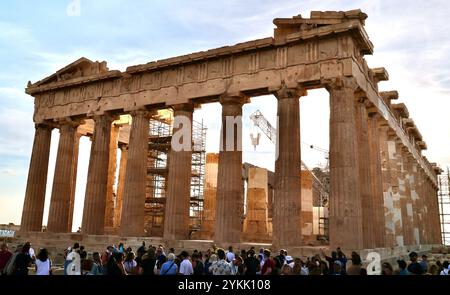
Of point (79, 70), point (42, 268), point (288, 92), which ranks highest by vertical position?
point (79, 70)

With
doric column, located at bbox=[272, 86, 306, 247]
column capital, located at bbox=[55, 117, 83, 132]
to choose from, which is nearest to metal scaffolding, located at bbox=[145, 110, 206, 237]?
column capital, located at bbox=[55, 117, 83, 132]

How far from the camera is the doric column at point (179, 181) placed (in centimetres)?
2205

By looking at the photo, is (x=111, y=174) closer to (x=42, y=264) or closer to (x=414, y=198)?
(x=42, y=264)

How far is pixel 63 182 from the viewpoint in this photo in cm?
2683

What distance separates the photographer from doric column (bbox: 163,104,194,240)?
2205cm

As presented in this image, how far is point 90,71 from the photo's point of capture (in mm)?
27594

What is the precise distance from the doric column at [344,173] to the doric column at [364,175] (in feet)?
8.49

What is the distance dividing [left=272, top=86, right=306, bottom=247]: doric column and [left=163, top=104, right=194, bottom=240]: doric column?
5.26 metres

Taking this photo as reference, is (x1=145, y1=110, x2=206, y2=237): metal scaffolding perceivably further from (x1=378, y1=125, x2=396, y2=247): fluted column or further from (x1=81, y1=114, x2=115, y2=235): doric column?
(x1=378, y1=125, x2=396, y2=247): fluted column

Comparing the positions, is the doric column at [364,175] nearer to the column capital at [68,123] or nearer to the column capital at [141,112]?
the column capital at [141,112]

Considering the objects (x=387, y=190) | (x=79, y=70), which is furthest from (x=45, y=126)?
(x=387, y=190)

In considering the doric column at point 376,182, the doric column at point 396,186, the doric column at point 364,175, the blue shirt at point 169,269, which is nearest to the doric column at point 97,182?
the doric column at point 364,175

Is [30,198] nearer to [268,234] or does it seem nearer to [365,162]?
[268,234]

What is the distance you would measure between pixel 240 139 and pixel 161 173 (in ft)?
43.4
